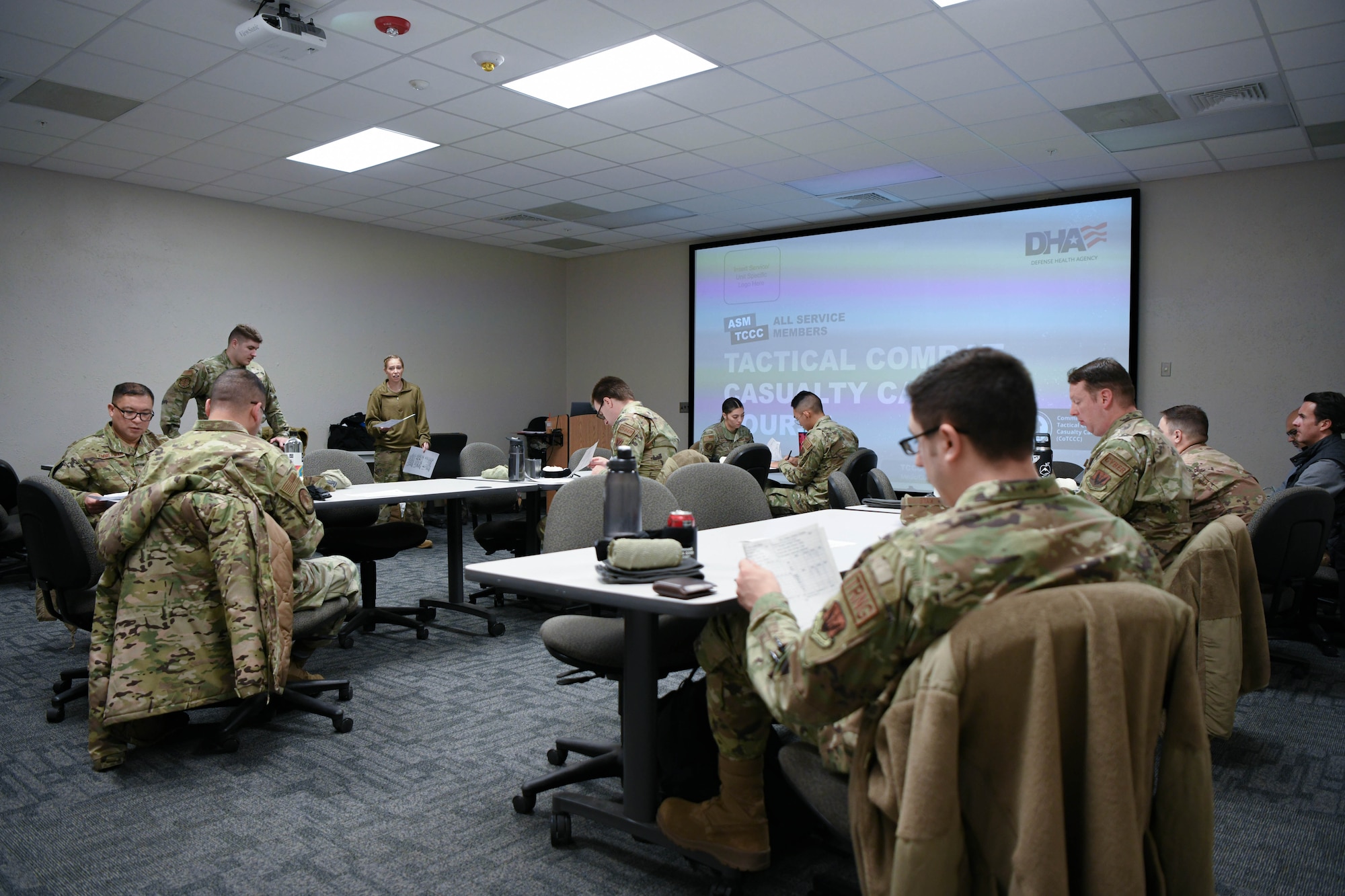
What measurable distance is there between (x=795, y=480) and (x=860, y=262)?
3.36m

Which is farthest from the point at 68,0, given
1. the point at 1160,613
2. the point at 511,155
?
the point at 1160,613

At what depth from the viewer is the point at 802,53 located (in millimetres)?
4172

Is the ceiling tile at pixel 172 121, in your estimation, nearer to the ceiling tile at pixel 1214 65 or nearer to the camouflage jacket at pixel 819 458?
the camouflage jacket at pixel 819 458

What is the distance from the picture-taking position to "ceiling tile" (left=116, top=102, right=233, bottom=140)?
4961mm

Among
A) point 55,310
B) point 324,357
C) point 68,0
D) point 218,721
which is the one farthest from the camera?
point 324,357

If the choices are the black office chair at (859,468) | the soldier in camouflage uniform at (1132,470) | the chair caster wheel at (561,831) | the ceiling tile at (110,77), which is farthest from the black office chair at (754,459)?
the ceiling tile at (110,77)

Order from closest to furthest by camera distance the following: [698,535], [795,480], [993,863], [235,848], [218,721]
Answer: [993,863] → [235,848] → [698,535] → [218,721] → [795,480]

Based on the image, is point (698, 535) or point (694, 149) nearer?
point (698, 535)

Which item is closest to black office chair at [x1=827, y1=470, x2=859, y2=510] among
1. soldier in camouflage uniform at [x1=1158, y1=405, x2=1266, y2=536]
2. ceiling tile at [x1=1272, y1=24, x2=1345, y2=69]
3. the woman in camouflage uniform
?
soldier in camouflage uniform at [x1=1158, y1=405, x2=1266, y2=536]

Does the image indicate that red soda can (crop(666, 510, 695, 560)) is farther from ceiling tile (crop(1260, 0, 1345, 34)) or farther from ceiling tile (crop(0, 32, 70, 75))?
ceiling tile (crop(0, 32, 70, 75))

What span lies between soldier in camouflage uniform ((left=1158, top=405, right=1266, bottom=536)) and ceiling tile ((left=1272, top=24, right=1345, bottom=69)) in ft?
5.96

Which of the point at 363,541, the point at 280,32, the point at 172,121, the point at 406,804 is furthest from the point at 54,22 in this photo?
the point at 406,804

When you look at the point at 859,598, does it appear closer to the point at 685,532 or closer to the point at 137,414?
the point at 685,532

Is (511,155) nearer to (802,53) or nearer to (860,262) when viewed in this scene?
(802,53)
